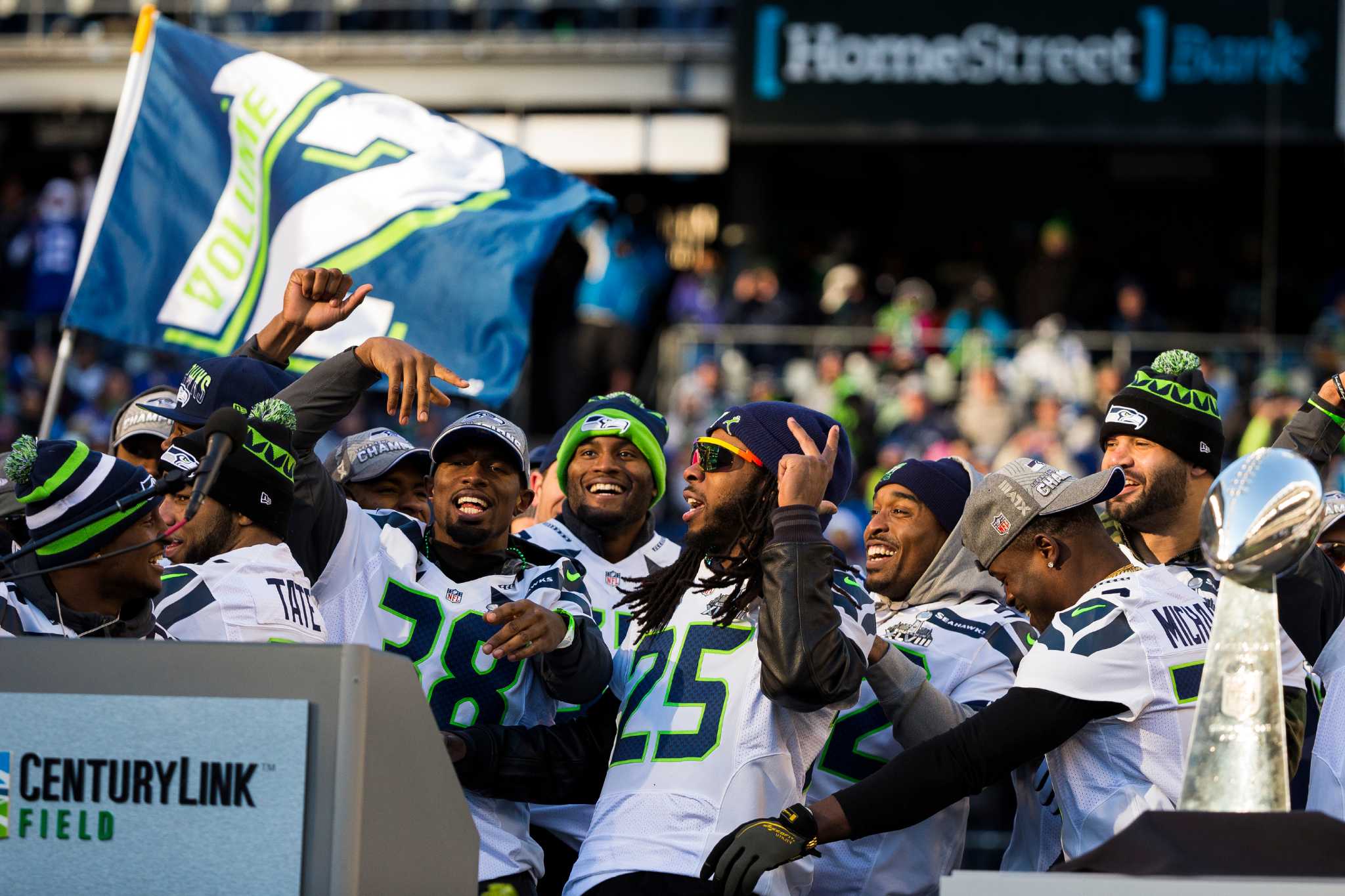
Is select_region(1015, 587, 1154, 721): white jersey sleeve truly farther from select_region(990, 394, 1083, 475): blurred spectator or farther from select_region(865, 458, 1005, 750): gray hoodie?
select_region(990, 394, 1083, 475): blurred spectator

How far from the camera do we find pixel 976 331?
16.5 metres

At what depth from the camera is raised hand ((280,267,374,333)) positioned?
5.56 meters

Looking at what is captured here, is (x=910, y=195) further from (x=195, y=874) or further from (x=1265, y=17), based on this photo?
(x=195, y=874)

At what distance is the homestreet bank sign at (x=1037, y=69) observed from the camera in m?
18.2

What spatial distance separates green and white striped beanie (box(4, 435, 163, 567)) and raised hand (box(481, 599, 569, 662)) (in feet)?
2.90

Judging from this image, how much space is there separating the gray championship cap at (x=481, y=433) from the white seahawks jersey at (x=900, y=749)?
1264 mm

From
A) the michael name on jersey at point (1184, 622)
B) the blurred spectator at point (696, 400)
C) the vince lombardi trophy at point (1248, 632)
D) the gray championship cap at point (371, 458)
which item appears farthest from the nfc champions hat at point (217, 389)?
the blurred spectator at point (696, 400)

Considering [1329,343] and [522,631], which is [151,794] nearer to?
[522,631]

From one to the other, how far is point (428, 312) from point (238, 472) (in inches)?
119

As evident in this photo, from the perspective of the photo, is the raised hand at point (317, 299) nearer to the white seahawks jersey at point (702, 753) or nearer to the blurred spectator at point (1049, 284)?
the white seahawks jersey at point (702, 753)

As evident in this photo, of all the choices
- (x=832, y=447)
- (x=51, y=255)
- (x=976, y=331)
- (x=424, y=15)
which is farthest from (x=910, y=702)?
(x=424, y=15)

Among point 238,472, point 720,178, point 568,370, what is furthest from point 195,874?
point 720,178

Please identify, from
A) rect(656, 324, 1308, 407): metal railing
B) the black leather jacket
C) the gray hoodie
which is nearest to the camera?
the black leather jacket

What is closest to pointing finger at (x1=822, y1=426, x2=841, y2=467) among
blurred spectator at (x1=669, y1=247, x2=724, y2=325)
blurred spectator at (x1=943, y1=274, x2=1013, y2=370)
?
blurred spectator at (x1=943, y1=274, x2=1013, y2=370)
